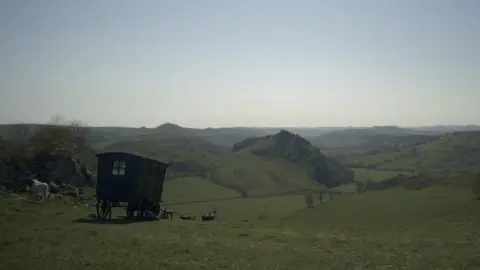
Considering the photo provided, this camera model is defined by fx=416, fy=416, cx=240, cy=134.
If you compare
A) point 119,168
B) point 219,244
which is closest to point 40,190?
point 119,168

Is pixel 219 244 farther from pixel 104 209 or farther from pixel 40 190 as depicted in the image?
pixel 40 190

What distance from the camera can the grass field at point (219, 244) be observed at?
67.7 feet

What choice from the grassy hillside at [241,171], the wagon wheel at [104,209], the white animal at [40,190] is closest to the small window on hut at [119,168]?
the wagon wheel at [104,209]

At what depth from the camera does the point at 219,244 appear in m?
25.2

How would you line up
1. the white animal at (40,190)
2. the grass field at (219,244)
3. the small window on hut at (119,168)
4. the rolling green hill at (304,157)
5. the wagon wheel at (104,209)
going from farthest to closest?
the rolling green hill at (304,157) → the white animal at (40,190) → the small window on hut at (119,168) → the wagon wheel at (104,209) → the grass field at (219,244)

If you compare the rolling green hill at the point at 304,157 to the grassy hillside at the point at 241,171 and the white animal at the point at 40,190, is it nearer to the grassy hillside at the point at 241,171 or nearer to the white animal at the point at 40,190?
the grassy hillside at the point at 241,171

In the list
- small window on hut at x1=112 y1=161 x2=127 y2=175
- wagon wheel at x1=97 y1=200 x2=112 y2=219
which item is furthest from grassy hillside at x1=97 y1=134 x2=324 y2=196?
small window on hut at x1=112 y1=161 x2=127 y2=175

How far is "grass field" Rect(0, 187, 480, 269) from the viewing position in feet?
67.7

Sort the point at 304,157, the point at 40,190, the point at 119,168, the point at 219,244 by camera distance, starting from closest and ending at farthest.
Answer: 1. the point at 219,244
2. the point at 119,168
3. the point at 40,190
4. the point at 304,157

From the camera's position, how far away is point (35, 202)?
40375 millimetres

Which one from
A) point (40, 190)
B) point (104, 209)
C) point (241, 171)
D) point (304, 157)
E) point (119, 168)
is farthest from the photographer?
point (304, 157)

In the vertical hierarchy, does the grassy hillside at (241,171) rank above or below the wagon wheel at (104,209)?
below

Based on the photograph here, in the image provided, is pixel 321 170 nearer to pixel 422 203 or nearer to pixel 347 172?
pixel 347 172

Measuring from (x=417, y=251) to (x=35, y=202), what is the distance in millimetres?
34259
